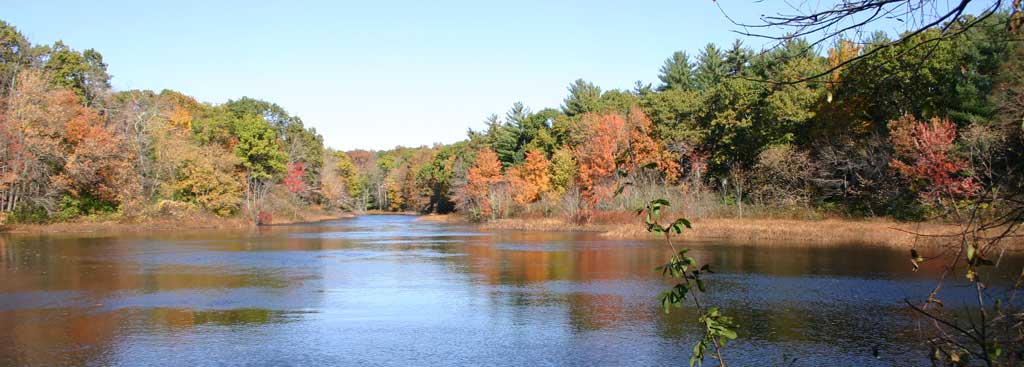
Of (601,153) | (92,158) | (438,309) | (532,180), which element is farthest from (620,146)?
(438,309)

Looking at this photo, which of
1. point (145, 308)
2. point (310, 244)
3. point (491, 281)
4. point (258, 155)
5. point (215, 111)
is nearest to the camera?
point (145, 308)

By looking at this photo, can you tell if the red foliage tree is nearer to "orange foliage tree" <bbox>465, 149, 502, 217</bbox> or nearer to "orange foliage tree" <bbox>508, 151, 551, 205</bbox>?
"orange foliage tree" <bbox>508, 151, 551, 205</bbox>

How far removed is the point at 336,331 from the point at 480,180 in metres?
56.0

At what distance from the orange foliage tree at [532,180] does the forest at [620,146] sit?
0.14 m

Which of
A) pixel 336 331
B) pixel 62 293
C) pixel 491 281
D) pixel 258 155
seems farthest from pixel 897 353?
pixel 258 155

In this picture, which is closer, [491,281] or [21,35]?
[491,281]

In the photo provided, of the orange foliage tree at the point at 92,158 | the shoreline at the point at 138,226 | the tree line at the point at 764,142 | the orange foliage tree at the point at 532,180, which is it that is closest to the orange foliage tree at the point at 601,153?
the tree line at the point at 764,142

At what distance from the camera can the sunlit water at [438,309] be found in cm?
1262

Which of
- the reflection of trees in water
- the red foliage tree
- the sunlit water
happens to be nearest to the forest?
the red foliage tree

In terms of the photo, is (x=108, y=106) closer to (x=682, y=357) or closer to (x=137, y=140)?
(x=137, y=140)

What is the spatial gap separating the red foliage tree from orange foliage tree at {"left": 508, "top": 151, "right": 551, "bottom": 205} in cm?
3080

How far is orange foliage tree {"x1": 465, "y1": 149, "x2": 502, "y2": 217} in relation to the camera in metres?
68.8

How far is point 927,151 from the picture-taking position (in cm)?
3509

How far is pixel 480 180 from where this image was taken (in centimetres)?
7044
